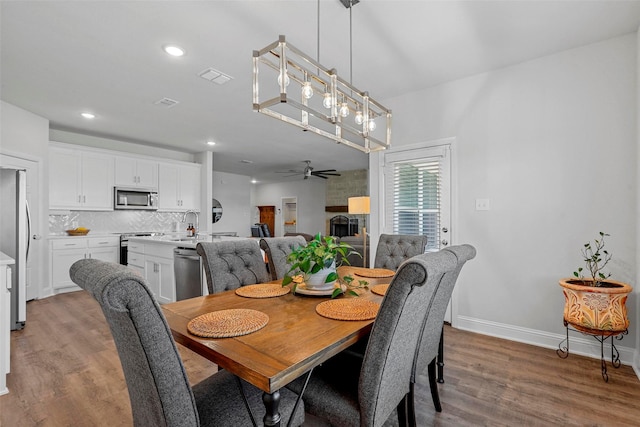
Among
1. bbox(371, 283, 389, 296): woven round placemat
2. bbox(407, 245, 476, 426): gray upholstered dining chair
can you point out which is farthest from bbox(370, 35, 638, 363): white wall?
bbox(371, 283, 389, 296): woven round placemat

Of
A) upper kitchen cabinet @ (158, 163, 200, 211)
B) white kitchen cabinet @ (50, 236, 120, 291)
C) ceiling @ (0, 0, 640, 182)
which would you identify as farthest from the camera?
upper kitchen cabinet @ (158, 163, 200, 211)

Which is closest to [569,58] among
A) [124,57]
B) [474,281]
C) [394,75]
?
[394,75]

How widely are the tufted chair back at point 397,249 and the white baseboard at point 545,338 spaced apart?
112 centimetres

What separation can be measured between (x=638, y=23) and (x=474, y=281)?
94.3 inches

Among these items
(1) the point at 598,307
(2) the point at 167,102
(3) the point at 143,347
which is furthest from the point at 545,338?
(2) the point at 167,102

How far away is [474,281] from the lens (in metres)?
3.13

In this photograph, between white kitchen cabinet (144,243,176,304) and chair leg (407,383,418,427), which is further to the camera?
white kitchen cabinet (144,243,176,304)

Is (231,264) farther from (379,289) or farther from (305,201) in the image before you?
(305,201)

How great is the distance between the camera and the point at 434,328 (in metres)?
1.69

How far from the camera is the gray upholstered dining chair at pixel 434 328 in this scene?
147cm

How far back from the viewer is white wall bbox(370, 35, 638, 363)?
8.13 feet

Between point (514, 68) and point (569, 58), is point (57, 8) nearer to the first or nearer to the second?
point (514, 68)

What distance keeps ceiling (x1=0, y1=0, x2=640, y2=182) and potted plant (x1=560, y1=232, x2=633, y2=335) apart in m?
1.67

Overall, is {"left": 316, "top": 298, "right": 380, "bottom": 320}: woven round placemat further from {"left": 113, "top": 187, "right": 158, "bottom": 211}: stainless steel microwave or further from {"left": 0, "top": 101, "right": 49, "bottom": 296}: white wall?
{"left": 113, "top": 187, "right": 158, "bottom": 211}: stainless steel microwave
